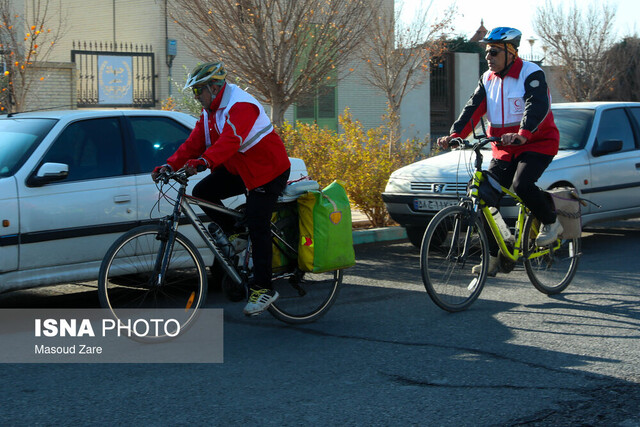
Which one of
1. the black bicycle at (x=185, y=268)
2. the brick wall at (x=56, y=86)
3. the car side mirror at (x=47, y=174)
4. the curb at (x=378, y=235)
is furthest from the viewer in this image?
the brick wall at (x=56, y=86)

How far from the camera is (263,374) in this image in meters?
4.57

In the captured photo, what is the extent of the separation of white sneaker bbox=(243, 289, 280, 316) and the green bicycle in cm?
113

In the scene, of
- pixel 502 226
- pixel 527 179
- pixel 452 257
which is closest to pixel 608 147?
pixel 527 179

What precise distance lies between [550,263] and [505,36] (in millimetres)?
1880

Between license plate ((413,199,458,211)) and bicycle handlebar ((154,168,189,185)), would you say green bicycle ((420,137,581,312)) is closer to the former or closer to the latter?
bicycle handlebar ((154,168,189,185))

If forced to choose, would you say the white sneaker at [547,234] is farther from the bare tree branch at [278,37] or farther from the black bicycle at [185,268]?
the bare tree branch at [278,37]

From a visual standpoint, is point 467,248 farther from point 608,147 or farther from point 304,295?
point 608,147

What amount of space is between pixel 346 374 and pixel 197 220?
153cm

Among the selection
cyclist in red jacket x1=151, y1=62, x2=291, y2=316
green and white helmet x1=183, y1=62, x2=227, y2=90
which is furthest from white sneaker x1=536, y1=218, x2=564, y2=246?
green and white helmet x1=183, y1=62, x2=227, y2=90

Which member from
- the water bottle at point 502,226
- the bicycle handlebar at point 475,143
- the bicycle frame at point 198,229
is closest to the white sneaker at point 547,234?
the water bottle at point 502,226

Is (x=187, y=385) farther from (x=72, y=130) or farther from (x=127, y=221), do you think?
(x=72, y=130)

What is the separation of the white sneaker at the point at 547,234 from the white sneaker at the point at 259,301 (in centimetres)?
236

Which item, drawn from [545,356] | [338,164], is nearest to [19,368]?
[545,356]

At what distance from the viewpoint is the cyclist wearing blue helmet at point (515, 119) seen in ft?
20.2
